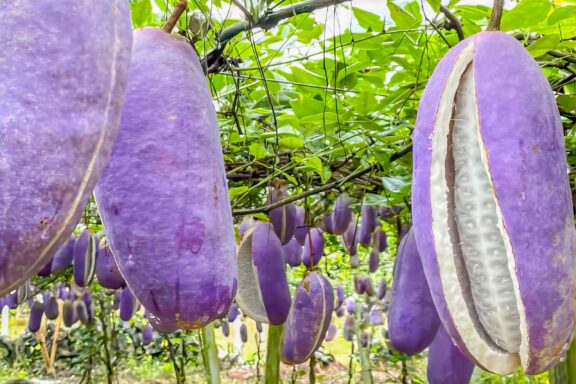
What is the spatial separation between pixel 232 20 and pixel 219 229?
2.36 feet

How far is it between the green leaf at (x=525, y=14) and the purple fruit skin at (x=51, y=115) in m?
0.56

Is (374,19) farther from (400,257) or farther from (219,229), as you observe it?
(219,229)

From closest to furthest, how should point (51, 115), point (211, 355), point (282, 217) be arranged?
point (51, 115), point (282, 217), point (211, 355)

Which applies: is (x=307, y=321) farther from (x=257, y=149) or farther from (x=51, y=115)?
(x=51, y=115)

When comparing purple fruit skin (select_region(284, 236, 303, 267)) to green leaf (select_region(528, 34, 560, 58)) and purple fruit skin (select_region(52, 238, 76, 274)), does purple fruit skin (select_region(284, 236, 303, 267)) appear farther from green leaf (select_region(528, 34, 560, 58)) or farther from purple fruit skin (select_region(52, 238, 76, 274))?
green leaf (select_region(528, 34, 560, 58))

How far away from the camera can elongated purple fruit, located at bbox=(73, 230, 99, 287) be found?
1880 mm

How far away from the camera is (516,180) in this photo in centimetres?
35

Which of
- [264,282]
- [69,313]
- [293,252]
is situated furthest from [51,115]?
[69,313]

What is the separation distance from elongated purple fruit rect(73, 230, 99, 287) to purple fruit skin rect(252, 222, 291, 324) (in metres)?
0.94

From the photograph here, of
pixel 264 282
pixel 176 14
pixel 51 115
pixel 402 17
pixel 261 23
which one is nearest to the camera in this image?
pixel 51 115

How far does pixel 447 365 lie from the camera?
66 centimetres

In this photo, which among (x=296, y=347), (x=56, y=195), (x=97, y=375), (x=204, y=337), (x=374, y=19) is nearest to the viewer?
(x=56, y=195)

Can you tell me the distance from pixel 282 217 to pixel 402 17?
56 centimetres

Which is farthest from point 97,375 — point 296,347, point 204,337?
point 296,347
